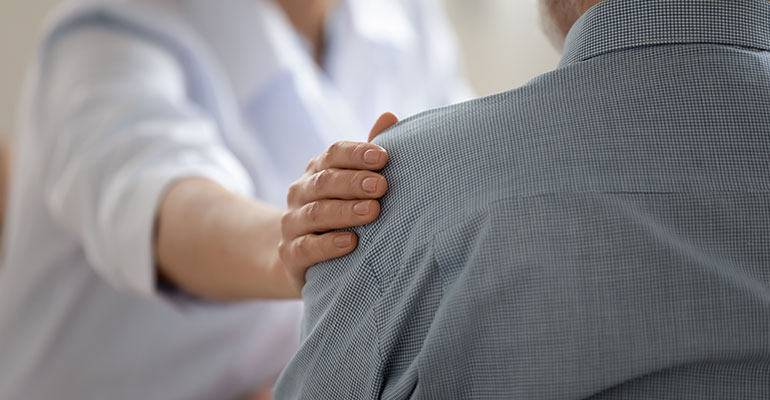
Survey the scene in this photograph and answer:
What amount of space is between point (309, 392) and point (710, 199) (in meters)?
0.29

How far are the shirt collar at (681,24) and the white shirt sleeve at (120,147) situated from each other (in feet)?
1.59

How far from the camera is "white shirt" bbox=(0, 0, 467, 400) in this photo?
2.84ft

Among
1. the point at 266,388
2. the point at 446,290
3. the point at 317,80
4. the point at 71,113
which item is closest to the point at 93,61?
the point at 71,113

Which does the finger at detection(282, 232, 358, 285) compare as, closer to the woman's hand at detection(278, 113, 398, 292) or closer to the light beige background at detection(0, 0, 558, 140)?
the woman's hand at detection(278, 113, 398, 292)

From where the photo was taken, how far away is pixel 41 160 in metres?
1.04

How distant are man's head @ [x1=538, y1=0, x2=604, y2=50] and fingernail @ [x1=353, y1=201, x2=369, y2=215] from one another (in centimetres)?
20

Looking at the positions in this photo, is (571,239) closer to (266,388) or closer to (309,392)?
(309,392)

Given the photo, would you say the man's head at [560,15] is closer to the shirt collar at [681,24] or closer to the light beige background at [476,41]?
the shirt collar at [681,24]

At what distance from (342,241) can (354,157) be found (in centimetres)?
6

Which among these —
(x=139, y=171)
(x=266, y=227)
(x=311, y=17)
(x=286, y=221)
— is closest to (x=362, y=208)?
(x=286, y=221)

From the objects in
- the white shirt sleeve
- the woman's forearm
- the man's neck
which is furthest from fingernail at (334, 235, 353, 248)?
the man's neck

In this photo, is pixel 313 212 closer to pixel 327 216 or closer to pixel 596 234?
pixel 327 216

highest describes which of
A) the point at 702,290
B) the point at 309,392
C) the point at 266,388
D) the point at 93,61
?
the point at 93,61

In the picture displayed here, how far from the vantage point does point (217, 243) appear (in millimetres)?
766
